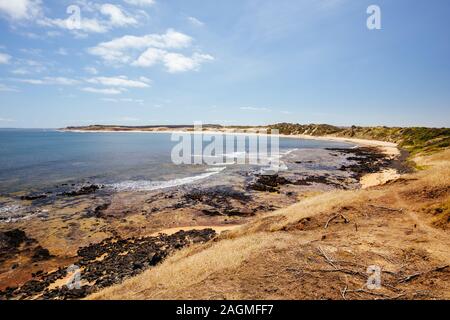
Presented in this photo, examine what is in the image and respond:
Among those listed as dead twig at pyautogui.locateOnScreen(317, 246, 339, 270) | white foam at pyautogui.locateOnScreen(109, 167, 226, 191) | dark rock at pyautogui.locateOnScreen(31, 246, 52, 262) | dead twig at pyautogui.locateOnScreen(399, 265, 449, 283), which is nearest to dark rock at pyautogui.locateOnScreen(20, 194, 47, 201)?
white foam at pyautogui.locateOnScreen(109, 167, 226, 191)

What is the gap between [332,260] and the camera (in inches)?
364

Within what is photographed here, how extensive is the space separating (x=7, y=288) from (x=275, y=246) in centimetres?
1364

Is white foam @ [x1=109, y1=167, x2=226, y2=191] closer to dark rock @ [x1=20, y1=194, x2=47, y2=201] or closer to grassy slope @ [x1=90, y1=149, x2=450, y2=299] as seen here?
dark rock @ [x1=20, y1=194, x2=47, y2=201]

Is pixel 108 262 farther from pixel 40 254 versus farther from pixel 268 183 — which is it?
pixel 268 183

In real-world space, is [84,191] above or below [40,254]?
above

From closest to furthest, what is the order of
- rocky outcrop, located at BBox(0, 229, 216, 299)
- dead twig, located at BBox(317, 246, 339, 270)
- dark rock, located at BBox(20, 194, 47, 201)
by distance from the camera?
dead twig, located at BBox(317, 246, 339, 270) → rocky outcrop, located at BBox(0, 229, 216, 299) → dark rock, located at BBox(20, 194, 47, 201)

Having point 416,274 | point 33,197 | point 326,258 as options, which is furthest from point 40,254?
point 416,274

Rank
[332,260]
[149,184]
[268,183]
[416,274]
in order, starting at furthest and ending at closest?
[149,184]
[268,183]
[332,260]
[416,274]

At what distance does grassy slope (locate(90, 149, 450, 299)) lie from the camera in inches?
308

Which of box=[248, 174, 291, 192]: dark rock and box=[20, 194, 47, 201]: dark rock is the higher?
box=[248, 174, 291, 192]: dark rock

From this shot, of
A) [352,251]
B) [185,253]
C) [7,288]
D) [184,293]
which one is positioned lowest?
[7,288]
